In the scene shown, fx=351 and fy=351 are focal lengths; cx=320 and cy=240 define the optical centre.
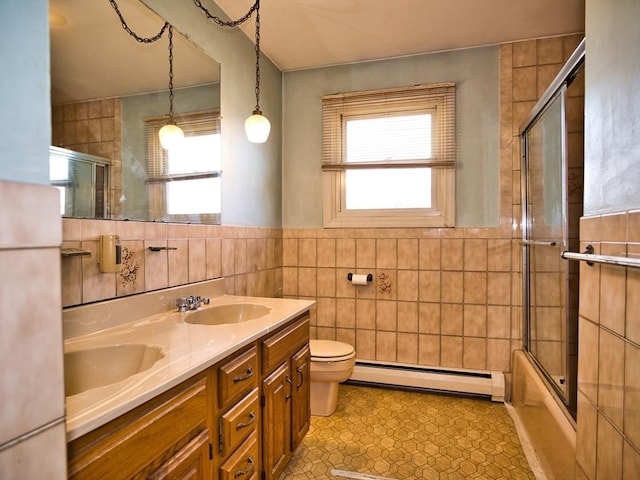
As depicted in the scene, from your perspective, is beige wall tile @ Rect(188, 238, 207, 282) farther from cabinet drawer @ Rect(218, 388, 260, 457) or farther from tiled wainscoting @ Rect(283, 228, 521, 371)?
tiled wainscoting @ Rect(283, 228, 521, 371)

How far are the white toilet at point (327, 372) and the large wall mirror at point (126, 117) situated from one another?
108 centimetres

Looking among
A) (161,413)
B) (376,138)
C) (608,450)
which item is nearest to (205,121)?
(376,138)

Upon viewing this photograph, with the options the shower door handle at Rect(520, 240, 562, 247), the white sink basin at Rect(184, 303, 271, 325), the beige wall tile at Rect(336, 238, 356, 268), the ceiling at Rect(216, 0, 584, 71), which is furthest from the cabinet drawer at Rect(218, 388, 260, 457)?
the ceiling at Rect(216, 0, 584, 71)

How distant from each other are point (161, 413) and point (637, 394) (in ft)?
4.14

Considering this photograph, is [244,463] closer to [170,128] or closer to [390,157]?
[170,128]

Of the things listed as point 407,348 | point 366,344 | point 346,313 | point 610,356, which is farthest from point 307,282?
point 610,356

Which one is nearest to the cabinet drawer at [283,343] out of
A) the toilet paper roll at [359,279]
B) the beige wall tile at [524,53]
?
the toilet paper roll at [359,279]

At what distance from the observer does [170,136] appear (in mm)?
1705

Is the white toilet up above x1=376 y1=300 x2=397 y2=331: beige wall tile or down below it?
below

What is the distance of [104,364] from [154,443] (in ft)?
1.40

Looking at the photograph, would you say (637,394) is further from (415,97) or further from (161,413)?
(415,97)

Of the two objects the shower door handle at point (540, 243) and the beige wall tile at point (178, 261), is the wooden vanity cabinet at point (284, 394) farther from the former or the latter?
the shower door handle at point (540, 243)

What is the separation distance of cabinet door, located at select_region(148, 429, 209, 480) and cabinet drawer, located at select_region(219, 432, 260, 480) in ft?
0.38

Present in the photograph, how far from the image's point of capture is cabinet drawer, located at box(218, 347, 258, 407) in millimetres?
1132
